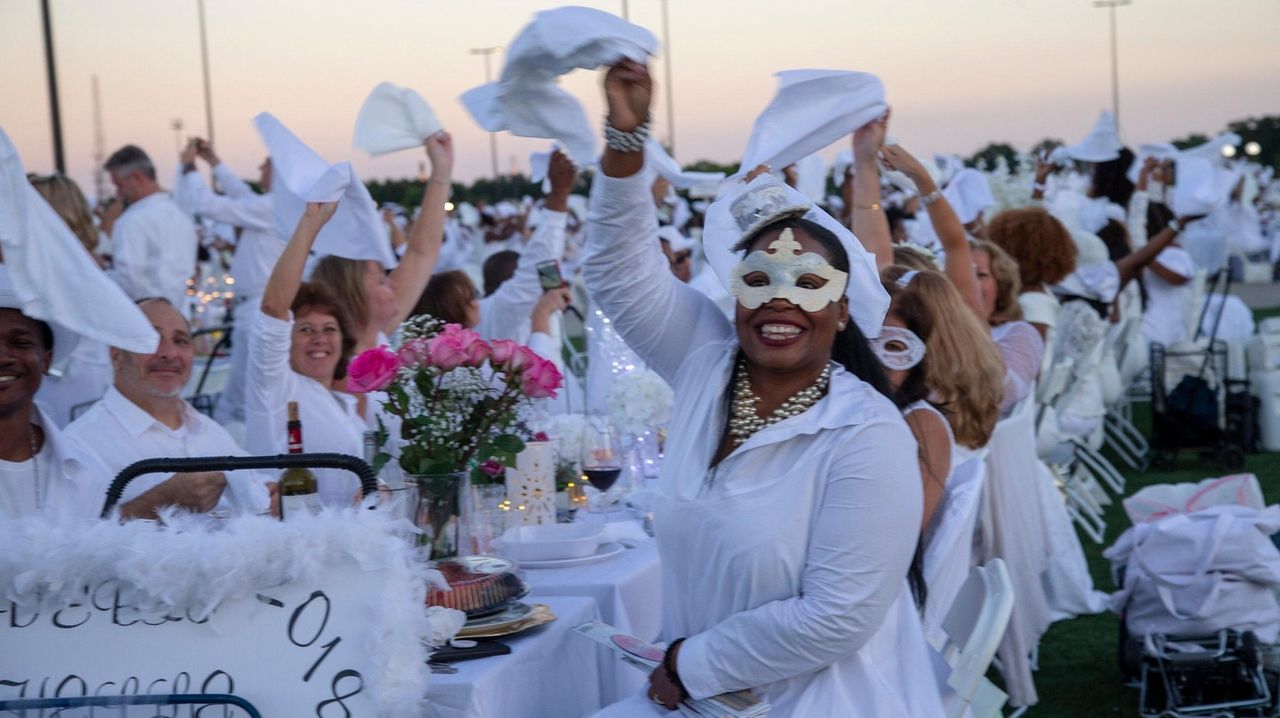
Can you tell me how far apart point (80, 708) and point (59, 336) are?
158 cm

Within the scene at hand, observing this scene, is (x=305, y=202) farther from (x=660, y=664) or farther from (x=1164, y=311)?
(x=1164, y=311)

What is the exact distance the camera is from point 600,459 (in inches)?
165

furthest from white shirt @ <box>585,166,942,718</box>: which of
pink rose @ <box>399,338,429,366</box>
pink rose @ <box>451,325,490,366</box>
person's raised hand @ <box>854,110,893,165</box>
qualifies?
person's raised hand @ <box>854,110,893,165</box>

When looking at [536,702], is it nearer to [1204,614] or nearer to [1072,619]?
[1204,614]

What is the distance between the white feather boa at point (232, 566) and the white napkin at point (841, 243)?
1.05 m

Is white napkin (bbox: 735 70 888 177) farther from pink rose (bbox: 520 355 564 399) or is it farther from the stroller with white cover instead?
the stroller with white cover

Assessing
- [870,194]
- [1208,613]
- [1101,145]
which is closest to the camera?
[1208,613]

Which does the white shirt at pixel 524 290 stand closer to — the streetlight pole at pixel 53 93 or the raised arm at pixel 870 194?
the raised arm at pixel 870 194

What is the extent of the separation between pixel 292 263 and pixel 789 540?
2.21 meters

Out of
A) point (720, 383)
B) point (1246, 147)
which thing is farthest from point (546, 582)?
point (1246, 147)

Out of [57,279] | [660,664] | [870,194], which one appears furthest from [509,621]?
[870,194]

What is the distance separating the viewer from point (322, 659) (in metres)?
2.11

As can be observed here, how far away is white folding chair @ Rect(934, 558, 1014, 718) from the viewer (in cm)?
275

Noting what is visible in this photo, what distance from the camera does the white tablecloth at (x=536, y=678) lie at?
2.45 metres
